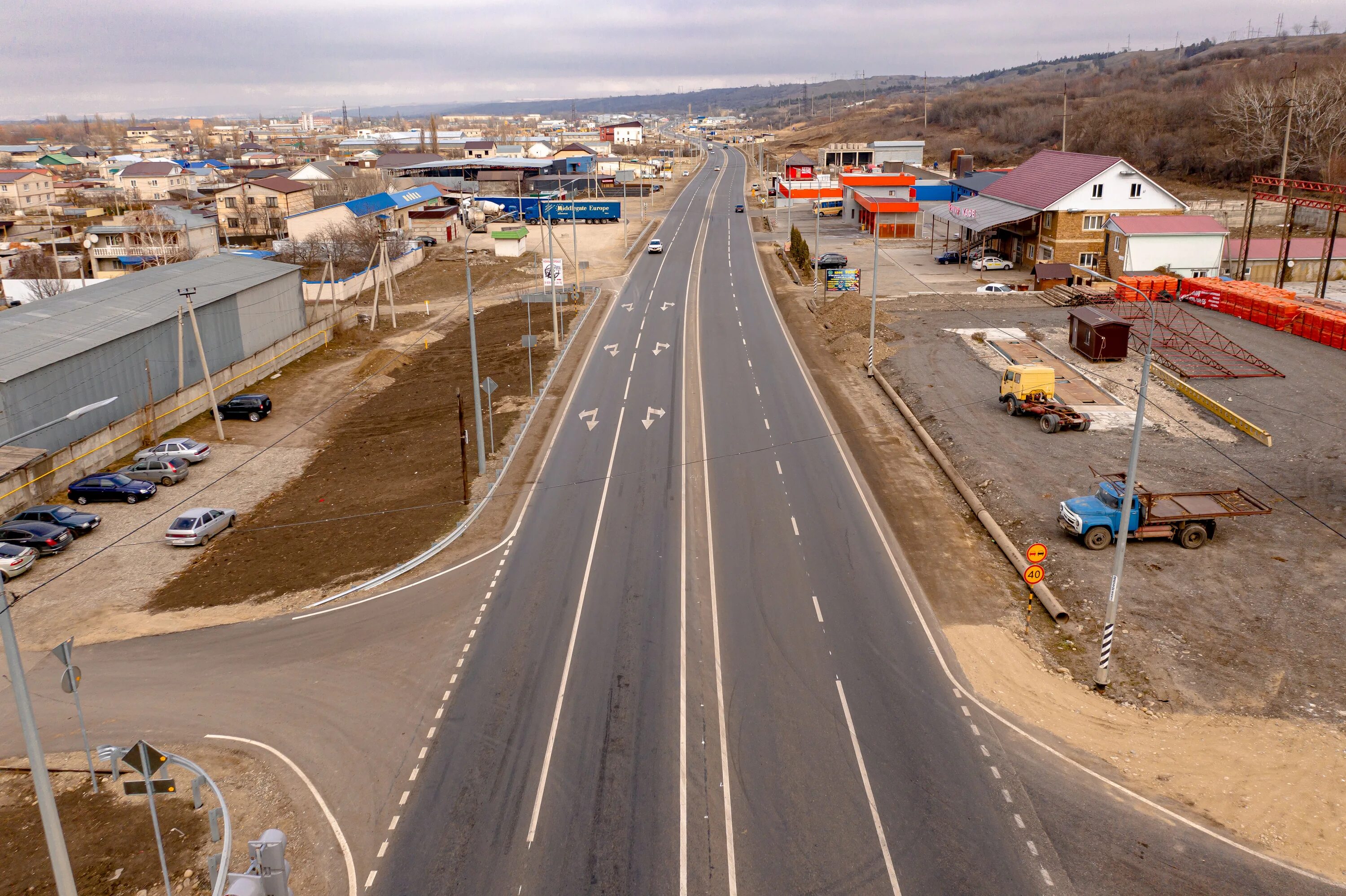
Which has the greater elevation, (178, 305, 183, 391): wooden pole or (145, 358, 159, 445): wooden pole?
(178, 305, 183, 391): wooden pole

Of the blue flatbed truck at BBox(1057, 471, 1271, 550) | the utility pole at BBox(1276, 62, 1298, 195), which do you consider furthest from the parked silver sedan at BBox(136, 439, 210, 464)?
the utility pole at BBox(1276, 62, 1298, 195)

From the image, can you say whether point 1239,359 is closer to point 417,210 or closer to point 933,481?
point 933,481

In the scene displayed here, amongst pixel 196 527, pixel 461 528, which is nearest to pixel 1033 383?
pixel 461 528

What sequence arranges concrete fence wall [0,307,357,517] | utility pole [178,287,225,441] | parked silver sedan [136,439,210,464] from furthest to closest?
utility pole [178,287,225,441] → parked silver sedan [136,439,210,464] → concrete fence wall [0,307,357,517]

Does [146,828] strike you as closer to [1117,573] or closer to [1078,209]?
[1117,573]

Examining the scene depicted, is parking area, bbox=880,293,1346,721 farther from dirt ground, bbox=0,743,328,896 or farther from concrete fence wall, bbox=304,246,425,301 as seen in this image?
concrete fence wall, bbox=304,246,425,301

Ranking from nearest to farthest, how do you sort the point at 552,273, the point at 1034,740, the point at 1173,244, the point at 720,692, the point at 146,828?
the point at 146,828 → the point at 1034,740 → the point at 720,692 → the point at 552,273 → the point at 1173,244

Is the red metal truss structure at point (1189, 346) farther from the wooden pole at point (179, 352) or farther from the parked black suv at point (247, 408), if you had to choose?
the wooden pole at point (179, 352)
